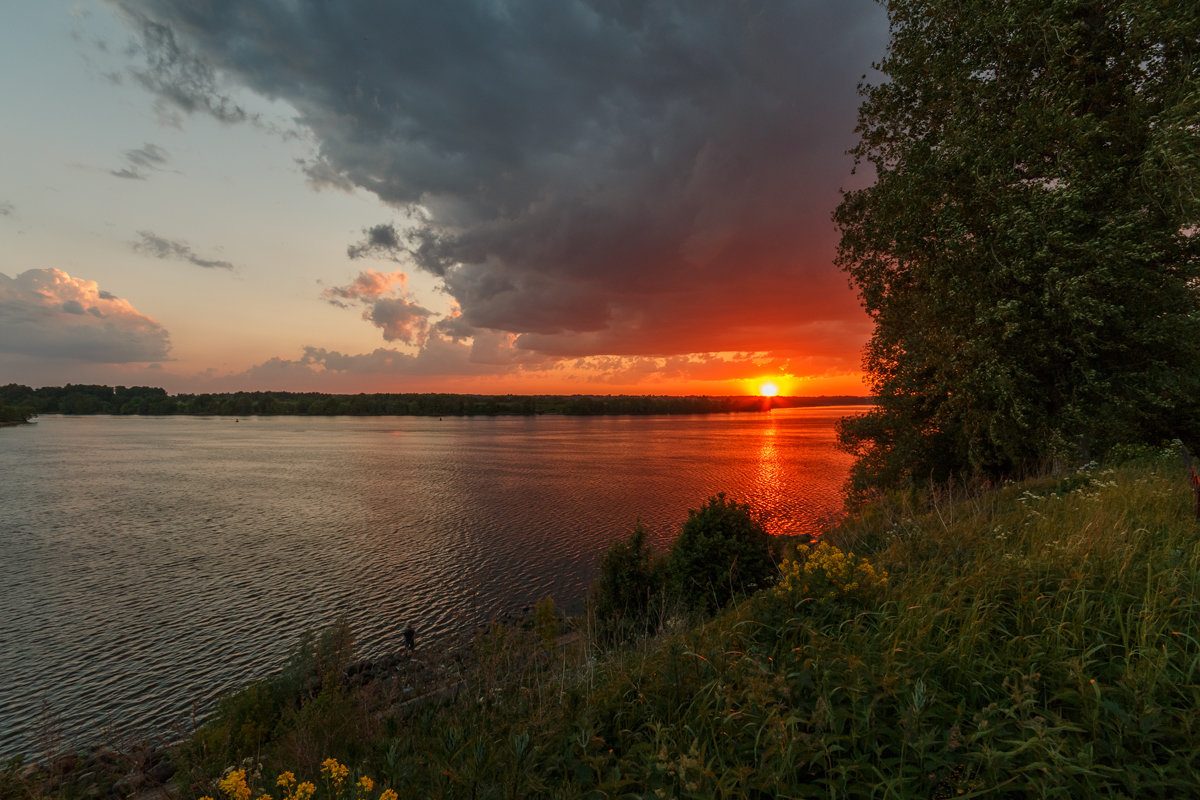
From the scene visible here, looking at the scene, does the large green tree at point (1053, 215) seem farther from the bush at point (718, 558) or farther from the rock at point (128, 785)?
the rock at point (128, 785)

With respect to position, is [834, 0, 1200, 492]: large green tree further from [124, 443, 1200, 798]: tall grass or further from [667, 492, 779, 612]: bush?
[124, 443, 1200, 798]: tall grass

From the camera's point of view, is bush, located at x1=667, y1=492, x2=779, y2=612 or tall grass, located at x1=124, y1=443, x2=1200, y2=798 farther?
bush, located at x1=667, y1=492, x2=779, y2=612

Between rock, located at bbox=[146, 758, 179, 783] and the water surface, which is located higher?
rock, located at bbox=[146, 758, 179, 783]

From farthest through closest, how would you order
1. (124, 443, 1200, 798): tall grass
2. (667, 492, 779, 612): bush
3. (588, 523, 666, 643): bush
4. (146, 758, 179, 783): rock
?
1. (588, 523, 666, 643): bush
2. (667, 492, 779, 612): bush
3. (146, 758, 179, 783): rock
4. (124, 443, 1200, 798): tall grass

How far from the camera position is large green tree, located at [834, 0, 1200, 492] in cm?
1267

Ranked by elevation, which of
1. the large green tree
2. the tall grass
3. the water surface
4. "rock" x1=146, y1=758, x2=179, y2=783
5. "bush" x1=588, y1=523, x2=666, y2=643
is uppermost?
the large green tree

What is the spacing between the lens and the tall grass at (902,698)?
3.29m

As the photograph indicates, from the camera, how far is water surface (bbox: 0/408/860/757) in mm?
14688

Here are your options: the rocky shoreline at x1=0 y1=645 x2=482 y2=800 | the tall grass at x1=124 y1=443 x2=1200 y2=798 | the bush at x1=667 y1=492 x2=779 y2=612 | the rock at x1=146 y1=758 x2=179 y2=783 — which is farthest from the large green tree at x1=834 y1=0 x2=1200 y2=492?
A: the rock at x1=146 y1=758 x2=179 y2=783

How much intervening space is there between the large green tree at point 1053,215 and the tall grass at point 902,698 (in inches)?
366

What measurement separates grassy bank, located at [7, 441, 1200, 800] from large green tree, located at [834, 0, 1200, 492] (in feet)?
27.1

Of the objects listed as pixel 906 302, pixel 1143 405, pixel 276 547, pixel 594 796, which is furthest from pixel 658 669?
pixel 276 547

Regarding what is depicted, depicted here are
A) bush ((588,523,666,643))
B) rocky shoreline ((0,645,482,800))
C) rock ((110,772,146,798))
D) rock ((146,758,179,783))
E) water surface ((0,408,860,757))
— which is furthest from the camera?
water surface ((0,408,860,757))

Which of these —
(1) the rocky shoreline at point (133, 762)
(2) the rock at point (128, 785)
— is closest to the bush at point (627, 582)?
(1) the rocky shoreline at point (133, 762)
